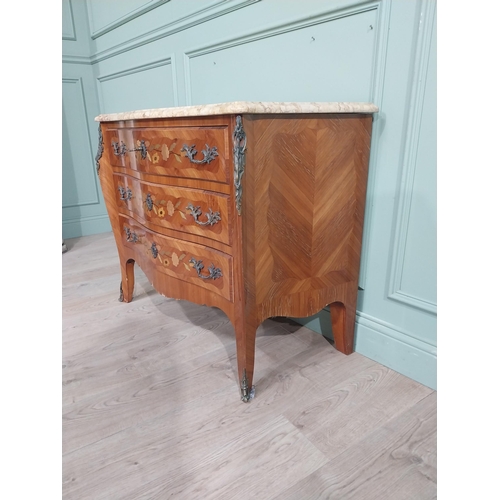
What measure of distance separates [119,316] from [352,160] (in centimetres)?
124

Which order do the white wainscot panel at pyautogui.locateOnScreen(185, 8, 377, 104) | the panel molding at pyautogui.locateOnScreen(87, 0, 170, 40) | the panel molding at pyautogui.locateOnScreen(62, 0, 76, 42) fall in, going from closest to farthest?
the white wainscot panel at pyautogui.locateOnScreen(185, 8, 377, 104)
the panel molding at pyautogui.locateOnScreen(87, 0, 170, 40)
the panel molding at pyautogui.locateOnScreen(62, 0, 76, 42)

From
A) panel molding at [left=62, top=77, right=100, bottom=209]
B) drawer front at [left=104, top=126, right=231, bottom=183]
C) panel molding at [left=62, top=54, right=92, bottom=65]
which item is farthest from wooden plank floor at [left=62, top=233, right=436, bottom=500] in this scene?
panel molding at [left=62, top=54, right=92, bottom=65]

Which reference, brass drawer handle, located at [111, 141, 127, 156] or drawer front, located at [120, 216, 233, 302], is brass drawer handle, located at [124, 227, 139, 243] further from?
brass drawer handle, located at [111, 141, 127, 156]

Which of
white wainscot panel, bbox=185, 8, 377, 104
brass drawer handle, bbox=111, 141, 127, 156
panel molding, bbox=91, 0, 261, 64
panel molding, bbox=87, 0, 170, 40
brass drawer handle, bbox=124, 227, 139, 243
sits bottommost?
brass drawer handle, bbox=124, 227, 139, 243

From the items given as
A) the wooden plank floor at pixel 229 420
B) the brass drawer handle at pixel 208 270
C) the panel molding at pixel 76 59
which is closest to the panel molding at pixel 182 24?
the panel molding at pixel 76 59

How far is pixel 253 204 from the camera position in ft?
3.37

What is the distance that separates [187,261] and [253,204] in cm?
35

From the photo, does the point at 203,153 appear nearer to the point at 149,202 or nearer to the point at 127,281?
the point at 149,202

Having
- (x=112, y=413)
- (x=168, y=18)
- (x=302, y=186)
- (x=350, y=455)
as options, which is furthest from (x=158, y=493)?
(x=168, y=18)

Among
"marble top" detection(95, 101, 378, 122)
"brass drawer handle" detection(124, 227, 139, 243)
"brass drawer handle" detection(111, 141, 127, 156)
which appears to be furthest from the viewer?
"brass drawer handle" detection(124, 227, 139, 243)

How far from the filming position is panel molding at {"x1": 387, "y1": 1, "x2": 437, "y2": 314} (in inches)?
41.6

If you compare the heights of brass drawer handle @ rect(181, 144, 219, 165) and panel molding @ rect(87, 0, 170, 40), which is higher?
panel molding @ rect(87, 0, 170, 40)

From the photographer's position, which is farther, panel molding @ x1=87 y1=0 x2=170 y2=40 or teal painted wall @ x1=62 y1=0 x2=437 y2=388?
panel molding @ x1=87 y1=0 x2=170 y2=40
